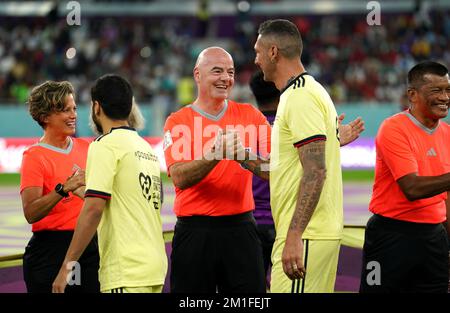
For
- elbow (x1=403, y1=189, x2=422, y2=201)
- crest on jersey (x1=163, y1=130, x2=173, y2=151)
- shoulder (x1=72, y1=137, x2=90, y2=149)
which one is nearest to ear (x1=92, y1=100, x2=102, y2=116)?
crest on jersey (x1=163, y1=130, x2=173, y2=151)

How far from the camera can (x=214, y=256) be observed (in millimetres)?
5828

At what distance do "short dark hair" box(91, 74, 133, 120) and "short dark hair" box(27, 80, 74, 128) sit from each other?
2.58 feet

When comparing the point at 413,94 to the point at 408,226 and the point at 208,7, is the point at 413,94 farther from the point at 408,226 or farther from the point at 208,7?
the point at 208,7

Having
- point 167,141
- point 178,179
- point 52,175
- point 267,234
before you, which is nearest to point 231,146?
point 178,179

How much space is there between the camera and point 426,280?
574 centimetres

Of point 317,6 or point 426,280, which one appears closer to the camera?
point 426,280

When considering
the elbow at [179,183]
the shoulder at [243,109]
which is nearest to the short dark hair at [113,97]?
the elbow at [179,183]

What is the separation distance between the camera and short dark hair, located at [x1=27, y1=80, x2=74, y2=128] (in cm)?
583

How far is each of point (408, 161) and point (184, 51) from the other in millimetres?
26301

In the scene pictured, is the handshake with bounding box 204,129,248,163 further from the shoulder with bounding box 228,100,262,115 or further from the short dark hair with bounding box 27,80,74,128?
the short dark hair with bounding box 27,80,74,128

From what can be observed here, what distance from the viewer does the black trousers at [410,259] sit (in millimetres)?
5711
